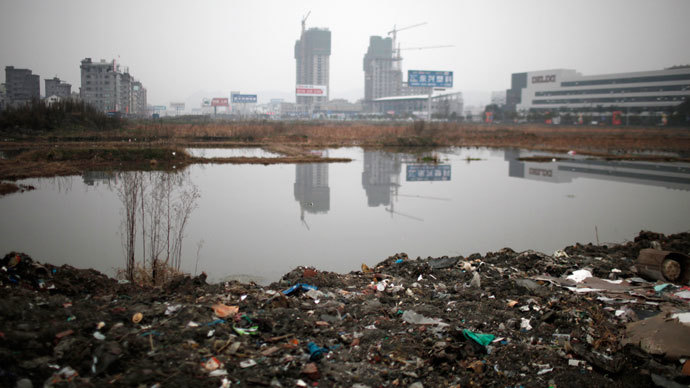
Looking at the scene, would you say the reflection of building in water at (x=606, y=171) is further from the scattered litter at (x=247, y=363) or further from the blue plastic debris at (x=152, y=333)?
the blue plastic debris at (x=152, y=333)

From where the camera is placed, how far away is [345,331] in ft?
13.8

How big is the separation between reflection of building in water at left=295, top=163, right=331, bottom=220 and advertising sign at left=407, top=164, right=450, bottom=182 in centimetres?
336

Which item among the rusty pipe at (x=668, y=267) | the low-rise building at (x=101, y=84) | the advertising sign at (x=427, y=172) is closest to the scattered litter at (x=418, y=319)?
the rusty pipe at (x=668, y=267)

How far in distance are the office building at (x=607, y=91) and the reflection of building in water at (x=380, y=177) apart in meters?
50.3

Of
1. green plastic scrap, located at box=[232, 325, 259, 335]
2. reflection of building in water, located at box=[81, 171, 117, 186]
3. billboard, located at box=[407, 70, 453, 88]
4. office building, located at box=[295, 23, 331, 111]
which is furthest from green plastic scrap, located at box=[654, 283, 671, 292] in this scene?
office building, located at box=[295, 23, 331, 111]

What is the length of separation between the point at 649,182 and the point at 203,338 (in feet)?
58.4

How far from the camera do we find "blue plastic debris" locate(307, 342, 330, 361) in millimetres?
3654

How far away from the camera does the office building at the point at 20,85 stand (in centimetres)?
3341

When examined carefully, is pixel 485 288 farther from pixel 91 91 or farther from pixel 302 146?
pixel 91 91

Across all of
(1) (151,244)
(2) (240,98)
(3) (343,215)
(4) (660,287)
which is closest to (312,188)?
(3) (343,215)

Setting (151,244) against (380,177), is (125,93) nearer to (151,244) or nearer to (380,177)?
(380,177)

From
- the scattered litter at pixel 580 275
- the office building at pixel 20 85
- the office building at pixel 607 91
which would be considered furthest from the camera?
the office building at pixel 607 91

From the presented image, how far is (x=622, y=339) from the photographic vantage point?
3.99m

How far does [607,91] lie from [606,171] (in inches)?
2732
